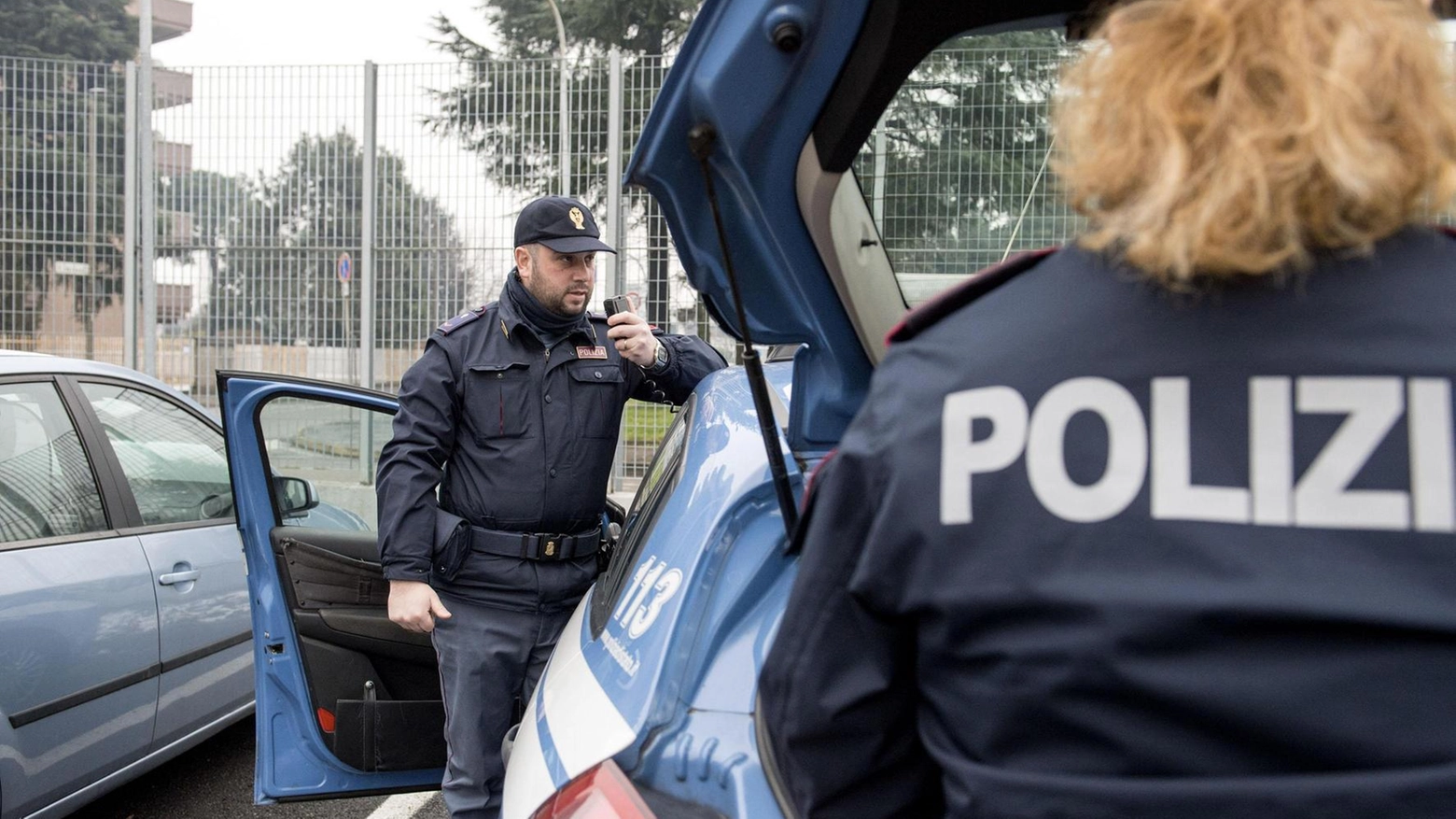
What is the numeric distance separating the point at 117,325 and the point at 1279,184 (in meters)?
11.0

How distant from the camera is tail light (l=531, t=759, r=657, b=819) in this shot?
1.25m

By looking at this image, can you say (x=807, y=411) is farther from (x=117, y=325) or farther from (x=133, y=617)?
(x=117, y=325)

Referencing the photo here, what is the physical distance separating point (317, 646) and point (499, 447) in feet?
2.84

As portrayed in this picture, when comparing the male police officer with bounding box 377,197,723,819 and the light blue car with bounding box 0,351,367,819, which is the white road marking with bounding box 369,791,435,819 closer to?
the light blue car with bounding box 0,351,367,819

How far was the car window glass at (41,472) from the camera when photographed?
2959 millimetres

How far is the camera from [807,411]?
1774 mm

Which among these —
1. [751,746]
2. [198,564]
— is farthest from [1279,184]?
[198,564]

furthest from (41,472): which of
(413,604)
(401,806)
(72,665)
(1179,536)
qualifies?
(1179,536)

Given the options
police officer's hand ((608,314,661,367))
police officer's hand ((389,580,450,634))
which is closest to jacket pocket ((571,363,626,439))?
police officer's hand ((608,314,661,367))

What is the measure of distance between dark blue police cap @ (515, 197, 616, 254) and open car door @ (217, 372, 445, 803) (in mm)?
673

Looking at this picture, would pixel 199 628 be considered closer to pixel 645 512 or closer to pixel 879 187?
pixel 645 512

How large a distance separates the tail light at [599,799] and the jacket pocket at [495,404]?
1.46 meters

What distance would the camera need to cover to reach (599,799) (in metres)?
1.28

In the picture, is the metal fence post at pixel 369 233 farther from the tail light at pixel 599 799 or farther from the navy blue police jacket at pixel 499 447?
the tail light at pixel 599 799
